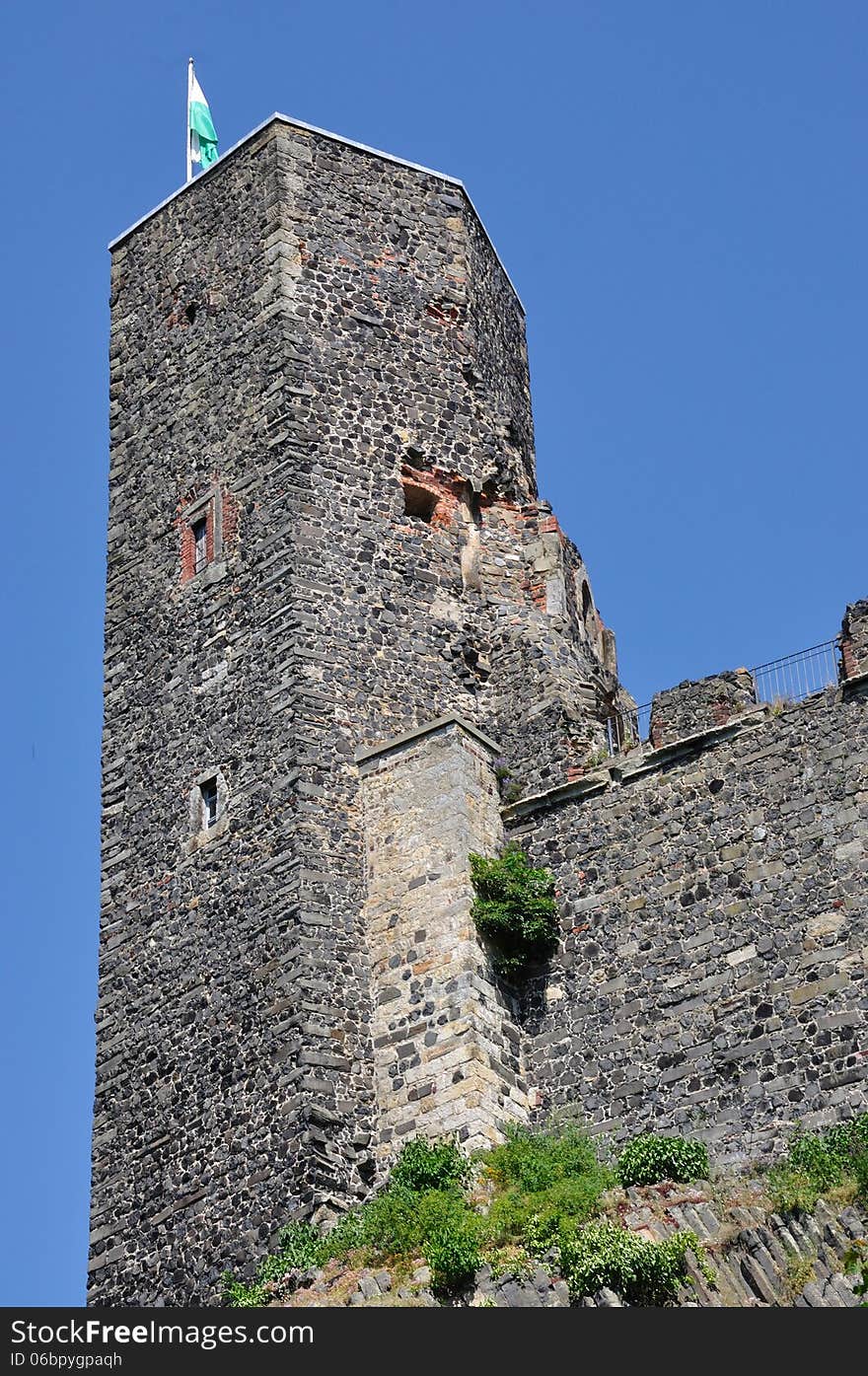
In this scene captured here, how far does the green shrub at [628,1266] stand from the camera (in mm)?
25750

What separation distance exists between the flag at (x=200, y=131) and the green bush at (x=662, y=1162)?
658 inches

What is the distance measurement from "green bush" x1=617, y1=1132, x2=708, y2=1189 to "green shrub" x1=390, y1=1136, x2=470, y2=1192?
165 cm

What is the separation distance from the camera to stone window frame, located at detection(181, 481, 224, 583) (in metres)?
33.9

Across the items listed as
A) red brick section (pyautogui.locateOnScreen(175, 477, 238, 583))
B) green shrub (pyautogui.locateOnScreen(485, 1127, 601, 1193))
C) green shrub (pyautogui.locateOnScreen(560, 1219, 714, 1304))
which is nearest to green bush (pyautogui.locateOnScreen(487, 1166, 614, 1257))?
green shrub (pyautogui.locateOnScreen(485, 1127, 601, 1193))

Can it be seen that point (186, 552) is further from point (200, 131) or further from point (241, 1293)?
point (241, 1293)

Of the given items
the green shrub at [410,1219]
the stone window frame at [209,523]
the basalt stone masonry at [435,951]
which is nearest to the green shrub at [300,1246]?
the green shrub at [410,1219]

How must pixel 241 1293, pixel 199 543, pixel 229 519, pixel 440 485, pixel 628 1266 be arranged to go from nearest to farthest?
pixel 628 1266 → pixel 241 1293 → pixel 229 519 → pixel 199 543 → pixel 440 485

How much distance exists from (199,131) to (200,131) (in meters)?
0.01

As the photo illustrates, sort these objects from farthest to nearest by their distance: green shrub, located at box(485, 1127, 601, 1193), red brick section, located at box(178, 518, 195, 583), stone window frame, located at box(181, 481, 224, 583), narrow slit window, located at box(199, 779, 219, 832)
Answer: red brick section, located at box(178, 518, 195, 583) → stone window frame, located at box(181, 481, 224, 583) → narrow slit window, located at box(199, 779, 219, 832) → green shrub, located at box(485, 1127, 601, 1193)

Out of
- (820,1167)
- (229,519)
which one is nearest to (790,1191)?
(820,1167)

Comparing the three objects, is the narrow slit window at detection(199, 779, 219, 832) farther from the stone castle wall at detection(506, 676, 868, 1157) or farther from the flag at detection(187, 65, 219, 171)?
the flag at detection(187, 65, 219, 171)

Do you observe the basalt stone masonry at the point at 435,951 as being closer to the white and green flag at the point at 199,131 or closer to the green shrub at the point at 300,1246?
the green shrub at the point at 300,1246

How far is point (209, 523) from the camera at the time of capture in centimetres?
3428

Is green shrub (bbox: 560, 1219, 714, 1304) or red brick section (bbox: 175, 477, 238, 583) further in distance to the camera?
red brick section (bbox: 175, 477, 238, 583)
